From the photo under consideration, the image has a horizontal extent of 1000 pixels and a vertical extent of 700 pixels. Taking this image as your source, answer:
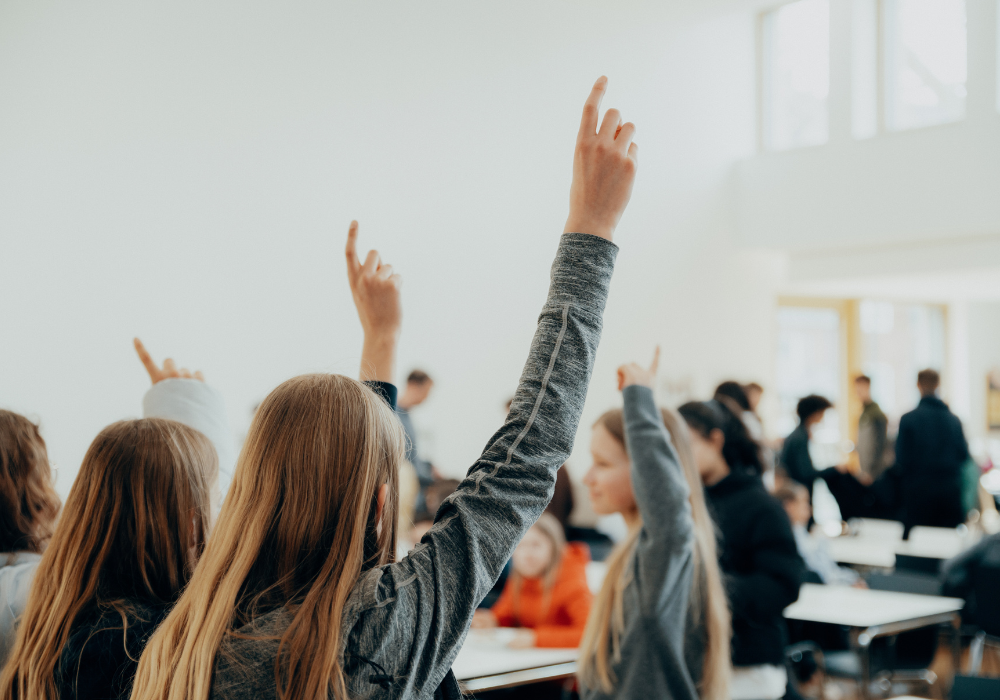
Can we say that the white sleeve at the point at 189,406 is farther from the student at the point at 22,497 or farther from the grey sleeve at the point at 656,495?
the grey sleeve at the point at 656,495

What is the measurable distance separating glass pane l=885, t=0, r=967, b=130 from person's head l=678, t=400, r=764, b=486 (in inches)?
245

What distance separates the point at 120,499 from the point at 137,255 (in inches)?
161

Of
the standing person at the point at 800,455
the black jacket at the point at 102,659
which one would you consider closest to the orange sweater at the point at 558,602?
the black jacket at the point at 102,659

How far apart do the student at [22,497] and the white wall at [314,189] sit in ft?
10.7

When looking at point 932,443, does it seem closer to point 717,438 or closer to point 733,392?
point 733,392

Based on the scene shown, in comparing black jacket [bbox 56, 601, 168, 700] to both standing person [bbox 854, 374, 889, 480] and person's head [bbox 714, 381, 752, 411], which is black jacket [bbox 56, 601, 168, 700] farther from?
standing person [bbox 854, 374, 889, 480]

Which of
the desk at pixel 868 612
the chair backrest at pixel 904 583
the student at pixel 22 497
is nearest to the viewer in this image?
the student at pixel 22 497

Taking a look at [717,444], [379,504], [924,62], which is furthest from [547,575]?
[924,62]

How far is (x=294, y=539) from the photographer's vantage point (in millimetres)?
885

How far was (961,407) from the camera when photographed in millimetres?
11297

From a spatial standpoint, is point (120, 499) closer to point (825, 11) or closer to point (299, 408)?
point (299, 408)

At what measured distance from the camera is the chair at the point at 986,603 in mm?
4320

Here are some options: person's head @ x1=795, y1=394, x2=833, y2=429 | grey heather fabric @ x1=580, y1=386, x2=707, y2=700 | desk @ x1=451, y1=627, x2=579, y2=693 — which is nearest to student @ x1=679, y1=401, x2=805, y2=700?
grey heather fabric @ x1=580, y1=386, x2=707, y2=700

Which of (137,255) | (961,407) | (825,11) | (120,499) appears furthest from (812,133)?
(120,499)
